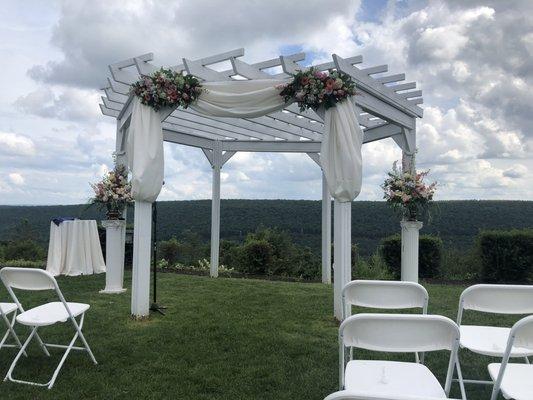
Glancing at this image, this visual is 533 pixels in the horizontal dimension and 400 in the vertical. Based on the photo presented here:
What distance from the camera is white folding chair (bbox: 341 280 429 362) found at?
2.82 metres

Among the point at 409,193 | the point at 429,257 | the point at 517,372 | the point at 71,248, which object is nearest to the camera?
the point at 517,372

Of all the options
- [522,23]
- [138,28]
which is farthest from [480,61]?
[138,28]

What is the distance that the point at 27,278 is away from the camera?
3.25 m

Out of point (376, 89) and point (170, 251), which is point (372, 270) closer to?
point (376, 89)

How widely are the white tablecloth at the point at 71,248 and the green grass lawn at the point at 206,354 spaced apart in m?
2.27

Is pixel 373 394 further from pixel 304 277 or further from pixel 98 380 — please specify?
pixel 304 277

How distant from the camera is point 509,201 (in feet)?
52.2

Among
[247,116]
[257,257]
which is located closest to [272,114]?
[247,116]

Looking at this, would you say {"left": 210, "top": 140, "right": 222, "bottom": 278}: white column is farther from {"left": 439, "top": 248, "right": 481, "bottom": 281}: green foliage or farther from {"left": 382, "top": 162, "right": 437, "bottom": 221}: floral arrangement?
{"left": 439, "top": 248, "right": 481, "bottom": 281}: green foliage

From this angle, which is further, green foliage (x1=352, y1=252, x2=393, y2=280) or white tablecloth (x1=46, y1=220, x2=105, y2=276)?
white tablecloth (x1=46, y1=220, x2=105, y2=276)

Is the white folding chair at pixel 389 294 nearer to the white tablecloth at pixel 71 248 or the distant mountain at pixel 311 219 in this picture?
the white tablecloth at pixel 71 248

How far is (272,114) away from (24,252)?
7768 mm

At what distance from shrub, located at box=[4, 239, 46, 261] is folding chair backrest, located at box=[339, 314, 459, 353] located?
11.2 meters

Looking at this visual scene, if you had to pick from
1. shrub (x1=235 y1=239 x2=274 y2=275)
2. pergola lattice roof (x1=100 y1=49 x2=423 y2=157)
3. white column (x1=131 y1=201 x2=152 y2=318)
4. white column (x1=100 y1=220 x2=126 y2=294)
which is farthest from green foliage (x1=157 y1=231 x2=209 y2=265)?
white column (x1=131 y1=201 x2=152 y2=318)
